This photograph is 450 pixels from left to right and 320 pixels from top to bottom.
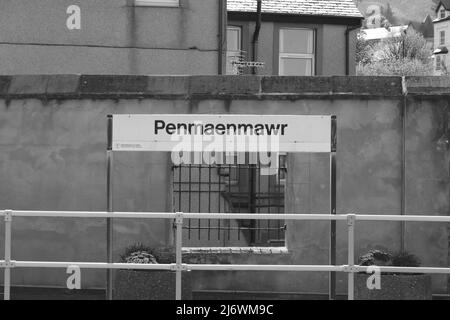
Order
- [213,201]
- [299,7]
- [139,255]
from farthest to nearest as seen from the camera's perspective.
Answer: [299,7] → [213,201] → [139,255]

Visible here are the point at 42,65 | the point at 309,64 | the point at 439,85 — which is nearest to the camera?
the point at 439,85

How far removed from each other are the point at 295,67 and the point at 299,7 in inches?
68.6

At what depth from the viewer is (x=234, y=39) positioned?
22.2m

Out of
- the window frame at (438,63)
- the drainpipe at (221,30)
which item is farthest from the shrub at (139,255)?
the window frame at (438,63)

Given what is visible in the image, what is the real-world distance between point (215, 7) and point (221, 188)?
519 cm

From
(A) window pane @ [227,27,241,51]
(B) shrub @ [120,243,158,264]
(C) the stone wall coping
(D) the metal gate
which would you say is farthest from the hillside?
(B) shrub @ [120,243,158,264]

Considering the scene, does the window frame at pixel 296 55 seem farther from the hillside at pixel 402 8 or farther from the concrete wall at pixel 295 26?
the hillside at pixel 402 8

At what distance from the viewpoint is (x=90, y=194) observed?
31.8 feet

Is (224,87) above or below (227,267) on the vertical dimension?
above

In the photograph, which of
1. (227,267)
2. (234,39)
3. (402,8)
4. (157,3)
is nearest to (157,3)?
(157,3)

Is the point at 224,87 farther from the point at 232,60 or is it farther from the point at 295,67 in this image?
the point at 295,67

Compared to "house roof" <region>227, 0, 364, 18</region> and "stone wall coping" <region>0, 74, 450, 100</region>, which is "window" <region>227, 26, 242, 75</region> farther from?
"stone wall coping" <region>0, 74, 450, 100</region>
